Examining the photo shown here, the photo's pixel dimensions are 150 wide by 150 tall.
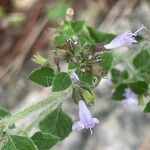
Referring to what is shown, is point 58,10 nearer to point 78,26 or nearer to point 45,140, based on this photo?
point 78,26

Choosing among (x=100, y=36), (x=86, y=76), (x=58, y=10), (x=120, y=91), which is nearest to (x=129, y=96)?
(x=120, y=91)

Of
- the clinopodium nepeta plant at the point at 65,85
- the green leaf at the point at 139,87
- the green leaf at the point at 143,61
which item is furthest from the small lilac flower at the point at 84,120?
the green leaf at the point at 143,61

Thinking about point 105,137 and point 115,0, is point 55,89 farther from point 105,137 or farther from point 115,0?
point 115,0

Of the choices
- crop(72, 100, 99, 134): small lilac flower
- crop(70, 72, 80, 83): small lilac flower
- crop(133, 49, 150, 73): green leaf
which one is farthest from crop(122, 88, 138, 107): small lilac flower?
crop(70, 72, 80, 83): small lilac flower

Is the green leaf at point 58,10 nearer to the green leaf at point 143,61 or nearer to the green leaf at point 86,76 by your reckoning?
the green leaf at point 143,61

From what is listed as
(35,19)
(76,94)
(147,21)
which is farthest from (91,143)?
(76,94)
